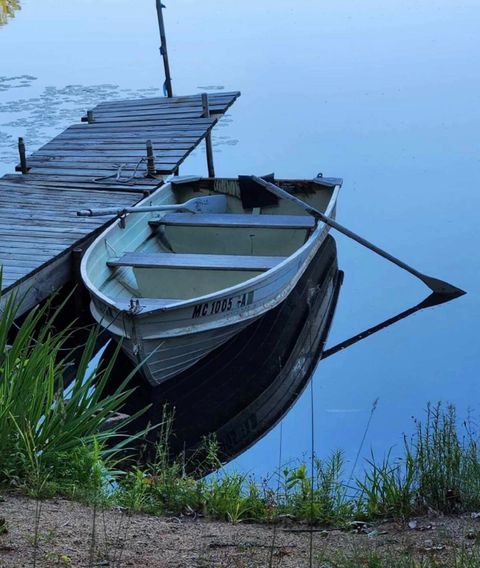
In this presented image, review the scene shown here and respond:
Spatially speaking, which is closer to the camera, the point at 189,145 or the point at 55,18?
the point at 189,145

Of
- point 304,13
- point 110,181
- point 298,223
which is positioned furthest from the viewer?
point 304,13

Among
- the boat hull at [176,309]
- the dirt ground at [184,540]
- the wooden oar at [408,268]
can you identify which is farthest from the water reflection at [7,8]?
the wooden oar at [408,268]

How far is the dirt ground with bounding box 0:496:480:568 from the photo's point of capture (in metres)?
3.71

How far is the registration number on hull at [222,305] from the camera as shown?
8531 mm

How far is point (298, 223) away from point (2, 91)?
12.1 m

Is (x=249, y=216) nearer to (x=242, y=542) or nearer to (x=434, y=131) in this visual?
(x=242, y=542)

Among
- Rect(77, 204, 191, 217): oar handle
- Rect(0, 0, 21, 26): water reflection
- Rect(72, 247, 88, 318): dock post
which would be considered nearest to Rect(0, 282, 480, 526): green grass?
Rect(0, 0, 21, 26): water reflection

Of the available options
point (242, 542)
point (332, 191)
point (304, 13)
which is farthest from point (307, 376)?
point (304, 13)

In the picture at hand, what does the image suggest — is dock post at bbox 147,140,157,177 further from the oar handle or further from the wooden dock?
the oar handle

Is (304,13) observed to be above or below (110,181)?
above

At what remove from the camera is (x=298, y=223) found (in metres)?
11.0

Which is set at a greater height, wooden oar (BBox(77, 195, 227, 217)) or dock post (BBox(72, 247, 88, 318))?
wooden oar (BBox(77, 195, 227, 217))

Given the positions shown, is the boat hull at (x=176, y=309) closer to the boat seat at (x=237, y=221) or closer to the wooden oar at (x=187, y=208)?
the wooden oar at (x=187, y=208)

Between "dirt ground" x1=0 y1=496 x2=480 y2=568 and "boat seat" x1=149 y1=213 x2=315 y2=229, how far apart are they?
21.2ft
